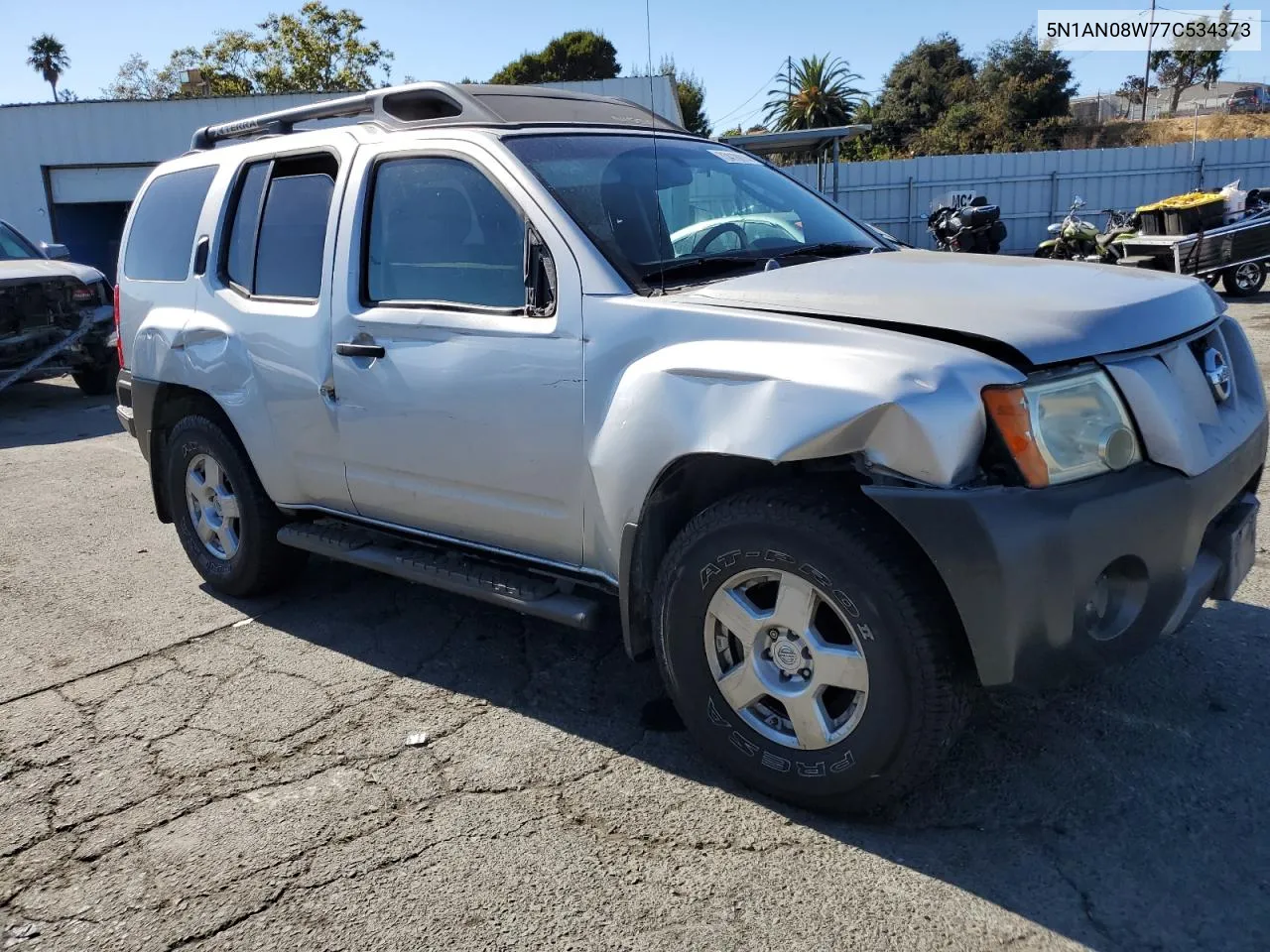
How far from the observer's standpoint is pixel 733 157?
4.26m

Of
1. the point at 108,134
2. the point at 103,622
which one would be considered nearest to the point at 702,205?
the point at 103,622

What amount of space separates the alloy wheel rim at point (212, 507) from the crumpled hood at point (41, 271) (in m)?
6.44

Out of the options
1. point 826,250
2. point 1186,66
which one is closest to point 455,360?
point 826,250

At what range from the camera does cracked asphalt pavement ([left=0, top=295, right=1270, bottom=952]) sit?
8.19 ft

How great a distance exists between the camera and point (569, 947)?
242 cm

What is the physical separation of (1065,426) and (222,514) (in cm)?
356

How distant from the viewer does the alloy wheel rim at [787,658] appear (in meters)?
2.71

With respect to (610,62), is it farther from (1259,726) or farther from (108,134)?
(1259,726)

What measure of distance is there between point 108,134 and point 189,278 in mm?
22027

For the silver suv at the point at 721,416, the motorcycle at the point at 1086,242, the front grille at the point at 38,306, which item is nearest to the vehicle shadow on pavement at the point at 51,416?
the front grille at the point at 38,306

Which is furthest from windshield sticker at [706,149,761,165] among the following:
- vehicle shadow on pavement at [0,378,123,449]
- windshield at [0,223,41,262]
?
windshield at [0,223,41,262]

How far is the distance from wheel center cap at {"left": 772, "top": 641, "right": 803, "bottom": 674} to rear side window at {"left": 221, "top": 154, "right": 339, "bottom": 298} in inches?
87.9

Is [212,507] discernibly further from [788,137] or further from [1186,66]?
[1186,66]

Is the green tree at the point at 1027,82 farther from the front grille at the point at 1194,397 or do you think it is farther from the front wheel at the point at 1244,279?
the front grille at the point at 1194,397
